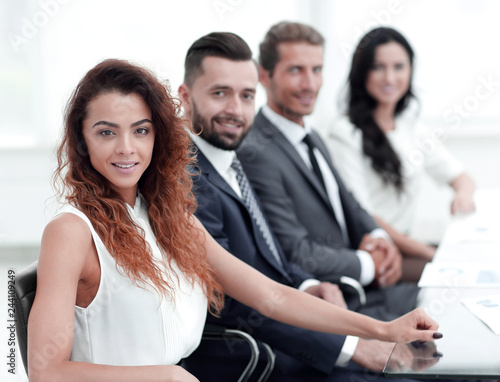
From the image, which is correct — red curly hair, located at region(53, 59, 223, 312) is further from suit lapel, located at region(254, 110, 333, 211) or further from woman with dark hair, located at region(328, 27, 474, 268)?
woman with dark hair, located at region(328, 27, 474, 268)

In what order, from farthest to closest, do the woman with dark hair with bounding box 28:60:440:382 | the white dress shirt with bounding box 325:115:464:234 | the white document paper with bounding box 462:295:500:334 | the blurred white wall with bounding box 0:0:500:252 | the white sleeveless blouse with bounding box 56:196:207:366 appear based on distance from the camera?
the blurred white wall with bounding box 0:0:500:252 → the white dress shirt with bounding box 325:115:464:234 → the white document paper with bounding box 462:295:500:334 → the white sleeveless blouse with bounding box 56:196:207:366 → the woman with dark hair with bounding box 28:60:440:382

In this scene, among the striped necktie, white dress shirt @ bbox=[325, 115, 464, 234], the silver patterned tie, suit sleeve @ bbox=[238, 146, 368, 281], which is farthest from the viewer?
white dress shirt @ bbox=[325, 115, 464, 234]

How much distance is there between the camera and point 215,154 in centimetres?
188

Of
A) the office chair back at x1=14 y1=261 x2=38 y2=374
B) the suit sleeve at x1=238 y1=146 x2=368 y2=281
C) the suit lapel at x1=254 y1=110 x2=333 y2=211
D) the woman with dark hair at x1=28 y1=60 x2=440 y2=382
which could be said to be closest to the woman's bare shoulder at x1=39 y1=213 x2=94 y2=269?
the woman with dark hair at x1=28 y1=60 x2=440 y2=382

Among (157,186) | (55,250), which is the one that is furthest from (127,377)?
(157,186)

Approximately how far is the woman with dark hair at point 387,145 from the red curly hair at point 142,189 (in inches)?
59.6

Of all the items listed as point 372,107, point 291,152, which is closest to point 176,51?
point 372,107

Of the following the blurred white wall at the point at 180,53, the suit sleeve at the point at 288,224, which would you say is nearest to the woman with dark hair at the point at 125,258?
the suit sleeve at the point at 288,224

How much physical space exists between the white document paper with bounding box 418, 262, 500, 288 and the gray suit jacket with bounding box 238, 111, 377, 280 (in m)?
0.38

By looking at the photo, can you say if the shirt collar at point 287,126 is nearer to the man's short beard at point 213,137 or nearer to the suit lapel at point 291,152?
the suit lapel at point 291,152

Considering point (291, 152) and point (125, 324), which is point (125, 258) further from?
point (291, 152)

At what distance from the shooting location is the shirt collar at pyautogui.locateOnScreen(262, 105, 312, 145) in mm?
2389

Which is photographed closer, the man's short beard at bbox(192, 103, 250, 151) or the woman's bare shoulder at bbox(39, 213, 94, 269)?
the woman's bare shoulder at bbox(39, 213, 94, 269)

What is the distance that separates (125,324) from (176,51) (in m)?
3.84
